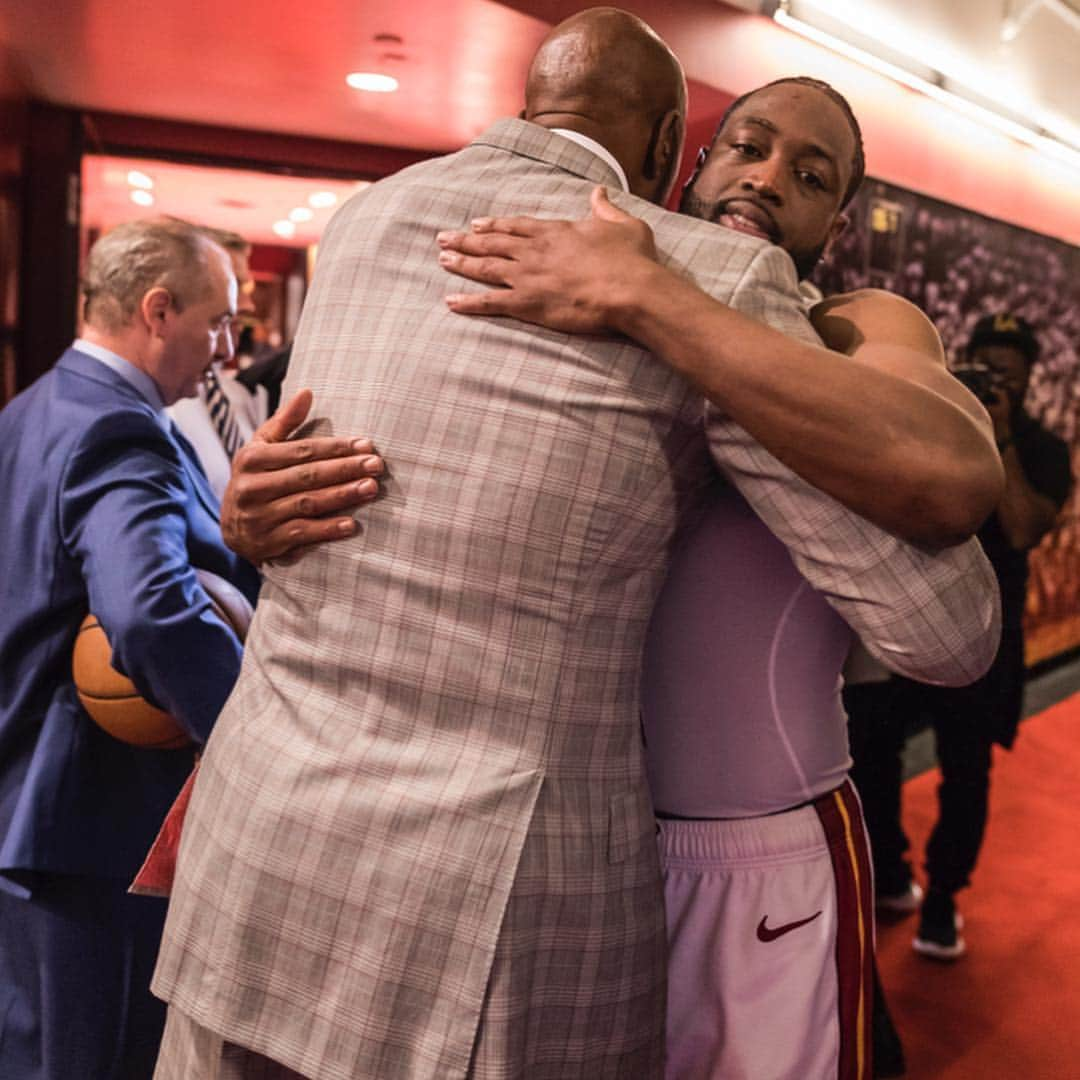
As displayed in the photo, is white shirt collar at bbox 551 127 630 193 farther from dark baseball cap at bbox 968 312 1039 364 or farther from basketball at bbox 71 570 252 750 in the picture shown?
dark baseball cap at bbox 968 312 1039 364

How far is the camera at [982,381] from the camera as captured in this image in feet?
10.9

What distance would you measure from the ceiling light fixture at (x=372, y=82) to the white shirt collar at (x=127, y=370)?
2.96 m

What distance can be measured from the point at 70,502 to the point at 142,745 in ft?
1.39

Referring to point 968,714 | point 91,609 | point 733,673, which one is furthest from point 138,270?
point 968,714


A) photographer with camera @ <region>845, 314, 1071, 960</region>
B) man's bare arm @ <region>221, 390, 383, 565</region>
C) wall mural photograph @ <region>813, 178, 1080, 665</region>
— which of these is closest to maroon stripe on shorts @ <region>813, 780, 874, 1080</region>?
man's bare arm @ <region>221, 390, 383, 565</region>

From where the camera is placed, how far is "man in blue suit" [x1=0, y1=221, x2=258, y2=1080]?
181cm

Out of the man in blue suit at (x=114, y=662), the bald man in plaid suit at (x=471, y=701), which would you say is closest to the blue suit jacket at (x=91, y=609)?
the man in blue suit at (x=114, y=662)

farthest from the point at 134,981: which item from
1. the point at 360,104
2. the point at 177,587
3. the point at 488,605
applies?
the point at 360,104

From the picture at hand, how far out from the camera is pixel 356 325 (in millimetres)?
1077

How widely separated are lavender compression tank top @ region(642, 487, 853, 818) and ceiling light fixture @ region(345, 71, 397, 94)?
3.98 metres

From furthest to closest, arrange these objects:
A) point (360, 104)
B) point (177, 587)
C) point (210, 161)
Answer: point (210, 161), point (360, 104), point (177, 587)

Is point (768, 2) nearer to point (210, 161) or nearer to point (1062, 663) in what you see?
point (210, 161)

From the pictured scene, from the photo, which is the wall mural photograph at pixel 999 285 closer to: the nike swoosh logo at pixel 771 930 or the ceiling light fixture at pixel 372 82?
the ceiling light fixture at pixel 372 82

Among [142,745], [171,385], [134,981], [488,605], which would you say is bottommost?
[134,981]
